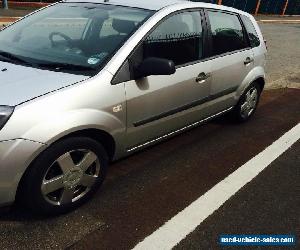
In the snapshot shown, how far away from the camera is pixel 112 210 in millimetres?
3346

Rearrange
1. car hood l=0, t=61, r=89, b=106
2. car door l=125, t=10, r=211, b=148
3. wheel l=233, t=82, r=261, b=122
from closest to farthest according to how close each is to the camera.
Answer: car hood l=0, t=61, r=89, b=106, car door l=125, t=10, r=211, b=148, wheel l=233, t=82, r=261, b=122

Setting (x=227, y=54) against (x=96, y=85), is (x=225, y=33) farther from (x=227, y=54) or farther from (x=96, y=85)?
(x=96, y=85)

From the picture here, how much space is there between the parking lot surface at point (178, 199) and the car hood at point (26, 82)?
972mm

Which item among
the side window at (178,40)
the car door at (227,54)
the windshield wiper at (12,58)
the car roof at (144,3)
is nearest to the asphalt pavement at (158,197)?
the car door at (227,54)

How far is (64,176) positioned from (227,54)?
245 cm

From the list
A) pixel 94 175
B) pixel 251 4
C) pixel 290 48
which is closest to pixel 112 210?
pixel 94 175

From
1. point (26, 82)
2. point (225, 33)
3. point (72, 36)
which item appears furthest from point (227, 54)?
point (26, 82)

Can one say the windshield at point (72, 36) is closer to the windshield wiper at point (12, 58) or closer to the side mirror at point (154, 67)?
the windshield wiper at point (12, 58)

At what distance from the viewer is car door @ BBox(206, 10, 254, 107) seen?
4.42 meters

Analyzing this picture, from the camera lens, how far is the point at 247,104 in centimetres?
552

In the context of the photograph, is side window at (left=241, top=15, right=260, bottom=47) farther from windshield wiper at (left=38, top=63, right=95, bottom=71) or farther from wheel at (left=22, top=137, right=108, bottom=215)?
wheel at (left=22, top=137, right=108, bottom=215)

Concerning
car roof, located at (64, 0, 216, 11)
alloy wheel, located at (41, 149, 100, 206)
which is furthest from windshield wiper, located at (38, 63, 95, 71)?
car roof, located at (64, 0, 216, 11)

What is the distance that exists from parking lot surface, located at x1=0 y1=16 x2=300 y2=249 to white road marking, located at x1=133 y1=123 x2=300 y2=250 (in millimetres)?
49

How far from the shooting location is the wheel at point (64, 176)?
2863mm
